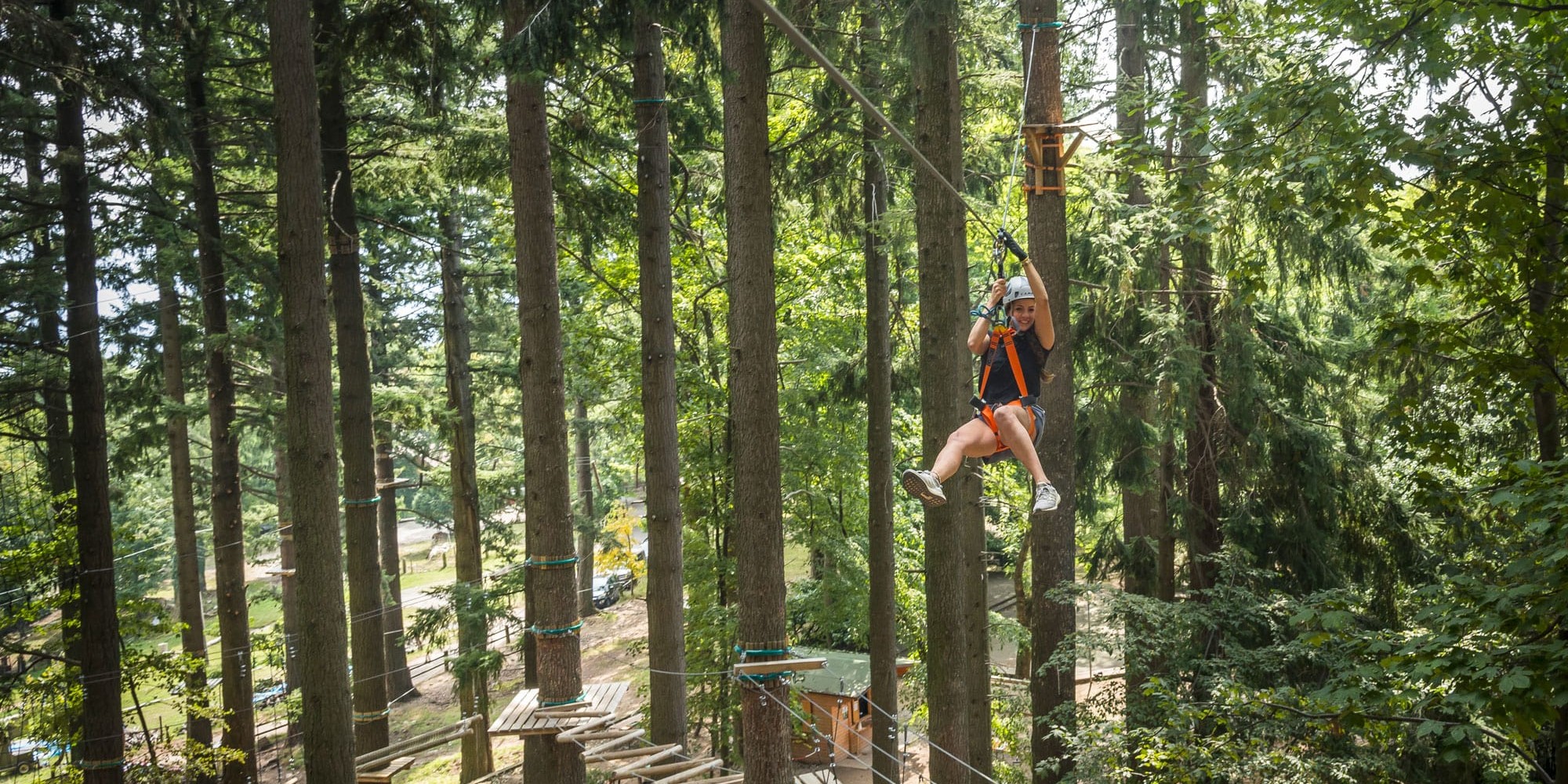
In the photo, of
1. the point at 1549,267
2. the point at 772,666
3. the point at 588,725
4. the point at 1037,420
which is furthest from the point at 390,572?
the point at 1549,267

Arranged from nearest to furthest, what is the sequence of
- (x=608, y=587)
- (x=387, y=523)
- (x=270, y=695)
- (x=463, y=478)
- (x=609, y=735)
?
(x=609, y=735) → (x=463, y=478) → (x=270, y=695) → (x=387, y=523) → (x=608, y=587)

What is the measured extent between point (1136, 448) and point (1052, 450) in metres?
2.93

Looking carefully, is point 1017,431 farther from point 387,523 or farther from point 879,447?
point 387,523

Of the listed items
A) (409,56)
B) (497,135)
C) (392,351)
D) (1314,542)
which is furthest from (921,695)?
(392,351)

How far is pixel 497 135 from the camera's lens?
1098 cm

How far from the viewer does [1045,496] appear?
6.05 meters

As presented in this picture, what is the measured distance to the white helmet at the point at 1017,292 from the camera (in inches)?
222

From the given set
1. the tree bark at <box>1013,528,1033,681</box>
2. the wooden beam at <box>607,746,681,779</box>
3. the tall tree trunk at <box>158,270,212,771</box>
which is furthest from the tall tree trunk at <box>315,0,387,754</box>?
the tree bark at <box>1013,528,1033,681</box>

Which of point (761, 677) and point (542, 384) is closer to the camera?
point (761, 677)

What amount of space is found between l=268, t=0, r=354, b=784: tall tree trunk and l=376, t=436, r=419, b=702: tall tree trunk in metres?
10.0

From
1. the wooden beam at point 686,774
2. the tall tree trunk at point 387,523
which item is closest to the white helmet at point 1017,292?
the wooden beam at point 686,774

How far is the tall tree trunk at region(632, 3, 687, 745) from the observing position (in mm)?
9242

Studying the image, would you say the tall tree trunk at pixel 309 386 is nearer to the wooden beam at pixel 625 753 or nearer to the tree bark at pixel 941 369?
the wooden beam at pixel 625 753

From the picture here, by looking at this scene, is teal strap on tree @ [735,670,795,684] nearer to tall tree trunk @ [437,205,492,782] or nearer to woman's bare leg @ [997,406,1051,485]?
woman's bare leg @ [997,406,1051,485]
